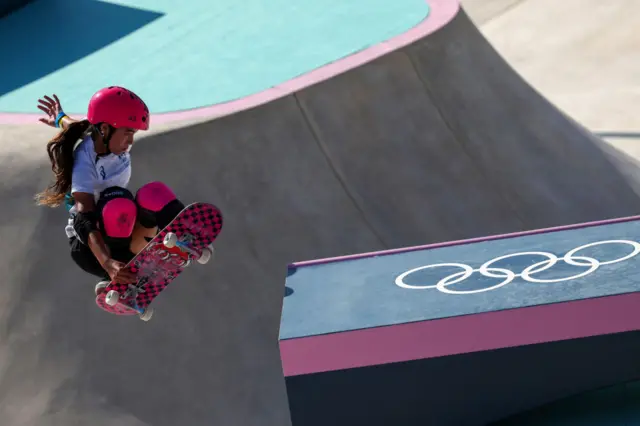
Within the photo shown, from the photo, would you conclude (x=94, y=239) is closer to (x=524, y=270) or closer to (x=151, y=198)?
(x=151, y=198)

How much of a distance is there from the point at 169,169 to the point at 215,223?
1.74 metres

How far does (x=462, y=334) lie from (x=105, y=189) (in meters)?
2.12

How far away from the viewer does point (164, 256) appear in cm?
494

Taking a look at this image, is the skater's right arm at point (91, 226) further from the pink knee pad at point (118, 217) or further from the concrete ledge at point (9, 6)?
the concrete ledge at point (9, 6)

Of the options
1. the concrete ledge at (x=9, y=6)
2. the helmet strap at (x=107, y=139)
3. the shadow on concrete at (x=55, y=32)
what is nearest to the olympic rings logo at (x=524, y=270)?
the helmet strap at (x=107, y=139)

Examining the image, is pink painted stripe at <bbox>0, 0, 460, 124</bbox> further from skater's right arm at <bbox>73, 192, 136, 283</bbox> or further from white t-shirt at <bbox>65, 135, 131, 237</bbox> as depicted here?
skater's right arm at <bbox>73, 192, 136, 283</bbox>

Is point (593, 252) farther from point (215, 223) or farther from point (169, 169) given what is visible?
point (169, 169)

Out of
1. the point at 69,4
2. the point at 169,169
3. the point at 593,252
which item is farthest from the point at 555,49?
the point at 593,252

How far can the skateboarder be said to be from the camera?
4.65 meters

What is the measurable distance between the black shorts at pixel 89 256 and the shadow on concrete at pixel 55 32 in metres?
4.80

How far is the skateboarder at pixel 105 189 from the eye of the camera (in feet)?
15.3

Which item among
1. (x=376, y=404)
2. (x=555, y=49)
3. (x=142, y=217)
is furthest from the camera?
(x=555, y=49)

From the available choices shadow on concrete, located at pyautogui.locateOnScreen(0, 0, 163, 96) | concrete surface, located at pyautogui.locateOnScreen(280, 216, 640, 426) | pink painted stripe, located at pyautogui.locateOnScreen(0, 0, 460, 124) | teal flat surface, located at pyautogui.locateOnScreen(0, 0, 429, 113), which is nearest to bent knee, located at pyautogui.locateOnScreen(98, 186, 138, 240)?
concrete surface, located at pyautogui.locateOnScreen(280, 216, 640, 426)

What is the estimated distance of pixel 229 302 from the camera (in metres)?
6.28
